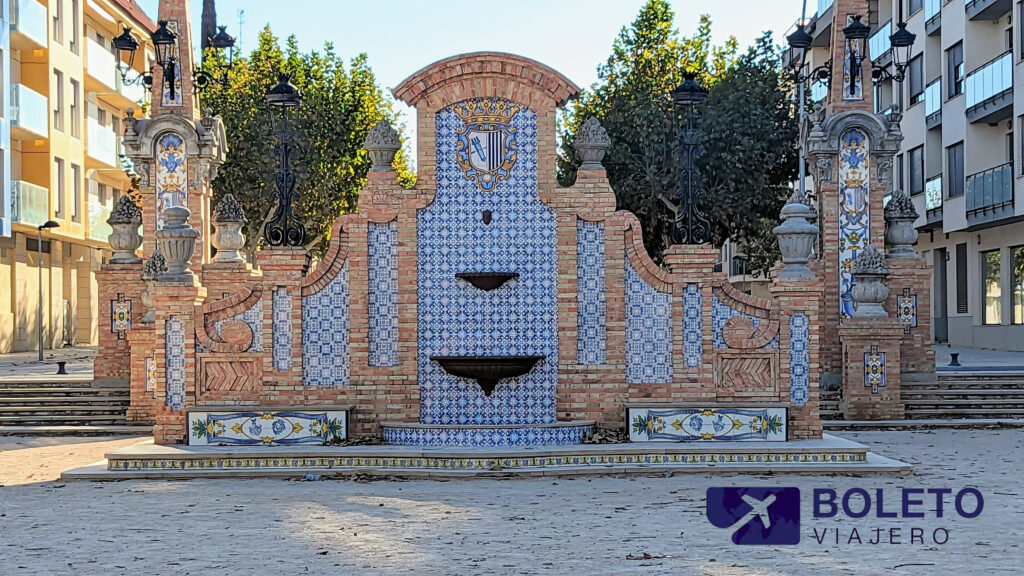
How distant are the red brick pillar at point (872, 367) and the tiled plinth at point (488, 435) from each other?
5.82m

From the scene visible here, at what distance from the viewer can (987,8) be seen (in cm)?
3412

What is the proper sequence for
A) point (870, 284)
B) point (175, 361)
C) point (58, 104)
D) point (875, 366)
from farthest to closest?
point (58, 104)
point (870, 284)
point (875, 366)
point (175, 361)

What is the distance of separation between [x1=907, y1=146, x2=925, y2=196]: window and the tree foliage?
254 inches

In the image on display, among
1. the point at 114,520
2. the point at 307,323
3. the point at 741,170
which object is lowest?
the point at 114,520

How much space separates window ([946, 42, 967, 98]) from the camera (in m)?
36.8

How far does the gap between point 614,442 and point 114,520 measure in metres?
5.89

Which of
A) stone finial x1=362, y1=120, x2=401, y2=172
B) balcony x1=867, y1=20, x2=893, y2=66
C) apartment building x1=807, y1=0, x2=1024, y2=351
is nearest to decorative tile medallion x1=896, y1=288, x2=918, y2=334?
stone finial x1=362, y1=120, x2=401, y2=172

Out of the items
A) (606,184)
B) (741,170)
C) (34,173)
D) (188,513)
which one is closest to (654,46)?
(741,170)

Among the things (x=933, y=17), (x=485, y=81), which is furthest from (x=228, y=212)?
(x=933, y=17)

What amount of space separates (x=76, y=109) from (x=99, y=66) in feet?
8.43

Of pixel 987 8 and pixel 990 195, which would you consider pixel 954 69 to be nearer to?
pixel 987 8

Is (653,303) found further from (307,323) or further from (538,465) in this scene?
(307,323)

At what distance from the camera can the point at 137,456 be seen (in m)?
13.6

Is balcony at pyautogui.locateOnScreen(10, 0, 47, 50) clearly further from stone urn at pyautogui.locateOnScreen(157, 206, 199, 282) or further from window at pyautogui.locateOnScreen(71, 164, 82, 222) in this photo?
stone urn at pyautogui.locateOnScreen(157, 206, 199, 282)
